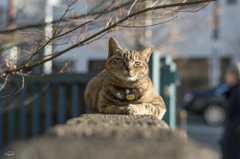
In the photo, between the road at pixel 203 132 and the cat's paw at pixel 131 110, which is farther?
the road at pixel 203 132

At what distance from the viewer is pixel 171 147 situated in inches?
32.3

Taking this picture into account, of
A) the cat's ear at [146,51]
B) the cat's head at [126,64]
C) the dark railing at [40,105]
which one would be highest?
the cat's ear at [146,51]

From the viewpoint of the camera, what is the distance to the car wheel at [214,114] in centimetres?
949

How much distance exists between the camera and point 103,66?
103 inches

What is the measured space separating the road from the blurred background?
28 millimetres

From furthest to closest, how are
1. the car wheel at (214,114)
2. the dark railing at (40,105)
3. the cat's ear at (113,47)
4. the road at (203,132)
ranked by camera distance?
1. the car wheel at (214,114)
2. the road at (203,132)
3. the dark railing at (40,105)
4. the cat's ear at (113,47)

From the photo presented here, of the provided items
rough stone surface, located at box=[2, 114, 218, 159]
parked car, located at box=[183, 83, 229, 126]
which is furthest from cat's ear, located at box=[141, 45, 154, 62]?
A: parked car, located at box=[183, 83, 229, 126]

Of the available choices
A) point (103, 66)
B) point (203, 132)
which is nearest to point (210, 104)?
point (203, 132)

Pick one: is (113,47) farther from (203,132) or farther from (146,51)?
(203,132)

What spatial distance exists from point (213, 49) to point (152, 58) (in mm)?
10527

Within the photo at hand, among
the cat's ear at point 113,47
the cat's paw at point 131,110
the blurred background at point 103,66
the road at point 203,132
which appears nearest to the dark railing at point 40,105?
the blurred background at point 103,66

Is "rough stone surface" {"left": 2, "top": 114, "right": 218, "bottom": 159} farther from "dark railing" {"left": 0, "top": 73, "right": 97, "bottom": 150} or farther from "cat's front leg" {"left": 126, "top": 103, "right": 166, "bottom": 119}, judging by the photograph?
"dark railing" {"left": 0, "top": 73, "right": 97, "bottom": 150}

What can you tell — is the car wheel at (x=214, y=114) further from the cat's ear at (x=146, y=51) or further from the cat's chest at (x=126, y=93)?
the cat's chest at (x=126, y=93)

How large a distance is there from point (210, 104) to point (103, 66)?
316 inches
